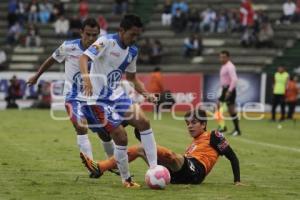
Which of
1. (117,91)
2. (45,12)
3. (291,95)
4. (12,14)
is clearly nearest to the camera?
(117,91)

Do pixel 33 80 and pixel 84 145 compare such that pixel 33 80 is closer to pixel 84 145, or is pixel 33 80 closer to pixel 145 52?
pixel 84 145

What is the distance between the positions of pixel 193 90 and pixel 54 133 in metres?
14.5

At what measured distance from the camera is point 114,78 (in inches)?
432

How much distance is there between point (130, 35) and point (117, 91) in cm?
84

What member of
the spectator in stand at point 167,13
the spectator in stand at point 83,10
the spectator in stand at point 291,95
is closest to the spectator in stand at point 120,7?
→ the spectator in stand at point 83,10

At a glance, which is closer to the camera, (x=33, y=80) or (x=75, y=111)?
(x=75, y=111)

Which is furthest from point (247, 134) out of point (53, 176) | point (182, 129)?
point (53, 176)

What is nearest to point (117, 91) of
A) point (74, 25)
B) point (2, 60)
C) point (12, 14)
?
point (2, 60)

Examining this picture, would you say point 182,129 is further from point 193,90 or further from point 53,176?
point 53,176

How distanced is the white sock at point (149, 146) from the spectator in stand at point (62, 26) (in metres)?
33.2

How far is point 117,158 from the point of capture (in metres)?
10.8

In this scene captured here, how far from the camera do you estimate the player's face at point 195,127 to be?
1104 cm

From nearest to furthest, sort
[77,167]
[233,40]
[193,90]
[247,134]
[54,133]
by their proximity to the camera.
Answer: [77,167] < [54,133] < [247,134] < [193,90] < [233,40]

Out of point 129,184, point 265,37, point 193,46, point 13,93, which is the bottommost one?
point 13,93
